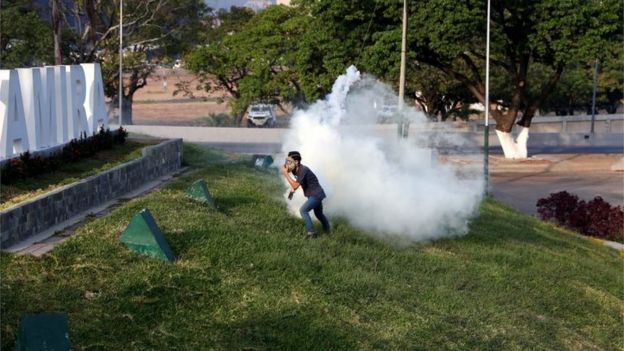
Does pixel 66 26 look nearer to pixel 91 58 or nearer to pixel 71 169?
pixel 91 58

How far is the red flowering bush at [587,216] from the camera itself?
24250mm

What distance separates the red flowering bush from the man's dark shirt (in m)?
12.4

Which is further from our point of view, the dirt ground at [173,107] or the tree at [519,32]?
the dirt ground at [173,107]

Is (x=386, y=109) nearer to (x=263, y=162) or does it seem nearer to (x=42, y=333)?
(x=263, y=162)

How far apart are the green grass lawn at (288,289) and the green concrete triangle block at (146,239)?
0.44ft

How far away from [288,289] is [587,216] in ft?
52.1

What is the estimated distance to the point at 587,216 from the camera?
2467cm

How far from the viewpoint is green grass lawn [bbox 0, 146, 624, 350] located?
354 inches

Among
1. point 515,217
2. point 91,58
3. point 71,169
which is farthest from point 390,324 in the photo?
point 91,58

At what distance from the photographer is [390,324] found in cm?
1040

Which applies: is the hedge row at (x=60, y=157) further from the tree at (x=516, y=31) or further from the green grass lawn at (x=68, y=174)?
the tree at (x=516, y=31)

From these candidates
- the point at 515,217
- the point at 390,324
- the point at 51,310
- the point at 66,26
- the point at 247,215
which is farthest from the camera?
the point at 66,26

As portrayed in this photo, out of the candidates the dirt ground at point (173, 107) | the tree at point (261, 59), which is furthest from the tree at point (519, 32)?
the dirt ground at point (173, 107)

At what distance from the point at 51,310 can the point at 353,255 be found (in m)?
5.52
